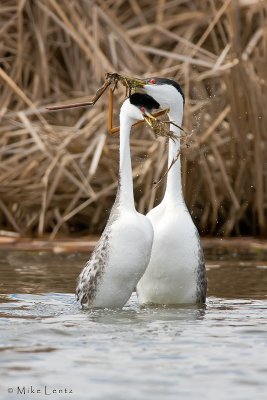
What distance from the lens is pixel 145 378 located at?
535 cm

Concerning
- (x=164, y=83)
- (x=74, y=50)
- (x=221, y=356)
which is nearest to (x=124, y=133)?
(x=164, y=83)

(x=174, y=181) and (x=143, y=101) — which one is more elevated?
(x=143, y=101)

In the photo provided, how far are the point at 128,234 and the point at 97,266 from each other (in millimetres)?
301

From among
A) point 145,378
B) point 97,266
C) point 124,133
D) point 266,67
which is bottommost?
point 145,378

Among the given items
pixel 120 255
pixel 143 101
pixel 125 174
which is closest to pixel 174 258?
pixel 120 255

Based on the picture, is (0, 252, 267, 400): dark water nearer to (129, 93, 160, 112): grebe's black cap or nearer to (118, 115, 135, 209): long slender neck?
(118, 115, 135, 209): long slender neck

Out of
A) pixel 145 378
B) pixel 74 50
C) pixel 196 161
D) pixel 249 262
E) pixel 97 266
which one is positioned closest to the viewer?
pixel 145 378

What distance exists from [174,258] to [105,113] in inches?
138

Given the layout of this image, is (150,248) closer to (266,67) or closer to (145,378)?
(145,378)
